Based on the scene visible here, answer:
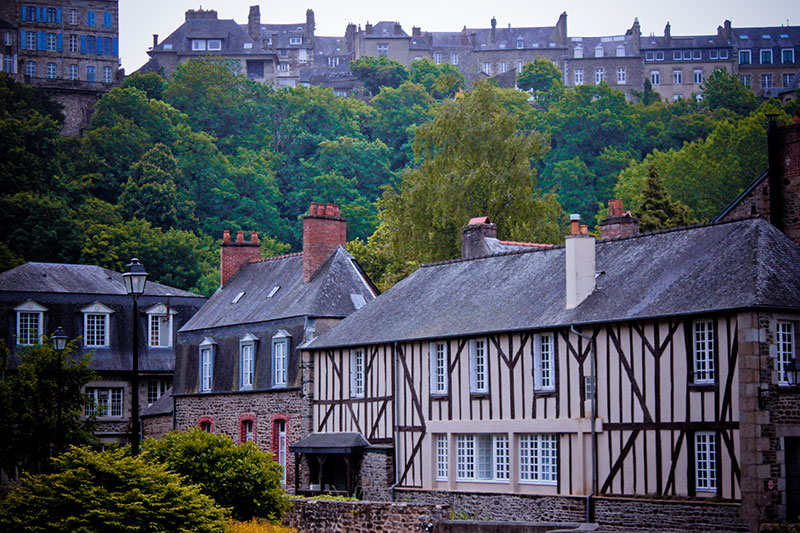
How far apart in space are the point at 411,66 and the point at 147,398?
3389 inches

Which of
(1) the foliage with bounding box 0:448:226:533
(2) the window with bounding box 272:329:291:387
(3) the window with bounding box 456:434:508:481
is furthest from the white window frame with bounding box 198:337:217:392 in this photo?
(1) the foliage with bounding box 0:448:226:533

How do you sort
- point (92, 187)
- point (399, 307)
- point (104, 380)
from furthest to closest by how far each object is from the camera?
1. point (92, 187)
2. point (104, 380)
3. point (399, 307)

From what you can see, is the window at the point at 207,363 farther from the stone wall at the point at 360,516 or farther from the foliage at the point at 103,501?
the foliage at the point at 103,501

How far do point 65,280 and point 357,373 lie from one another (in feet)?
51.4

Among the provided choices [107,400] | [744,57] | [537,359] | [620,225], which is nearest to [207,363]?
[107,400]

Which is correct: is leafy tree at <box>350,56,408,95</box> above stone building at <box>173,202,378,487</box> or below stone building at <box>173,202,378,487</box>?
above

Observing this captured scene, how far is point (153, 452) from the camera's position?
2495 cm

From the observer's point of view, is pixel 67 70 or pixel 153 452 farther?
pixel 67 70

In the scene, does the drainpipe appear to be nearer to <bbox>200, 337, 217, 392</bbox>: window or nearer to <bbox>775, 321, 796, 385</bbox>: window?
<bbox>775, 321, 796, 385</bbox>: window

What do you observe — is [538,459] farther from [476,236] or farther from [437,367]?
[476,236]

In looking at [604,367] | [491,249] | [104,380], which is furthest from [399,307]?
[104,380]

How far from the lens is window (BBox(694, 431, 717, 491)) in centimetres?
2333

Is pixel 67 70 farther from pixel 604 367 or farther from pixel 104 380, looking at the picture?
pixel 604 367

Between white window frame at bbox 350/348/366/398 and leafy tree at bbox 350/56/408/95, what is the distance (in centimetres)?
8891
